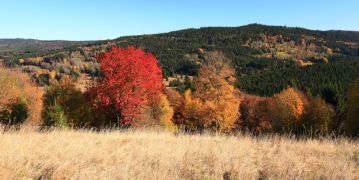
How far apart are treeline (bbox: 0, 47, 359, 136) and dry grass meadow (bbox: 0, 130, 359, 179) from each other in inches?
141

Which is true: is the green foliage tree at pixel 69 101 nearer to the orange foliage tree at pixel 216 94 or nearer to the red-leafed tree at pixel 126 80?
the red-leafed tree at pixel 126 80

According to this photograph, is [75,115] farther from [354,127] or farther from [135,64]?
[354,127]

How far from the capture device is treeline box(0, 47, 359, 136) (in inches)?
1230

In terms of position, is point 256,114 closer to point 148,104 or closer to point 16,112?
point 148,104

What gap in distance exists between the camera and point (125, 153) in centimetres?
774

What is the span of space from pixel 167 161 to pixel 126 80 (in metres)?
24.9

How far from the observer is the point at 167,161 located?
23.2 ft

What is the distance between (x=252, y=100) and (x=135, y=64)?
7036cm

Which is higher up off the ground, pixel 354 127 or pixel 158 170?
pixel 158 170

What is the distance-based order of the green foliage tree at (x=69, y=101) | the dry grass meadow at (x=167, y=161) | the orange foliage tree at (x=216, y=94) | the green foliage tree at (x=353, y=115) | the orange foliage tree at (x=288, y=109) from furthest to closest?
1. the orange foliage tree at (x=288, y=109)
2. the green foliage tree at (x=353, y=115)
3. the green foliage tree at (x=69, y=101)
4. the orange foliage tree at (x=216, y=94)
5. the dry grass meadow at (x=167, y=161)

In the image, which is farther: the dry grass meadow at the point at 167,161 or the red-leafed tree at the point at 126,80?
the red-leafed tree at the point at 126,80

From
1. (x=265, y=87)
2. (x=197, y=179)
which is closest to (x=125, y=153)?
(x=197, y=179)

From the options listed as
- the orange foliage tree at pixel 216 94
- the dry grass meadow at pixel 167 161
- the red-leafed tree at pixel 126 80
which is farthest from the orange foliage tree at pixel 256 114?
the dry grass meadow at pixel 167 161

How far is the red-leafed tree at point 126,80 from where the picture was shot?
102 feet
